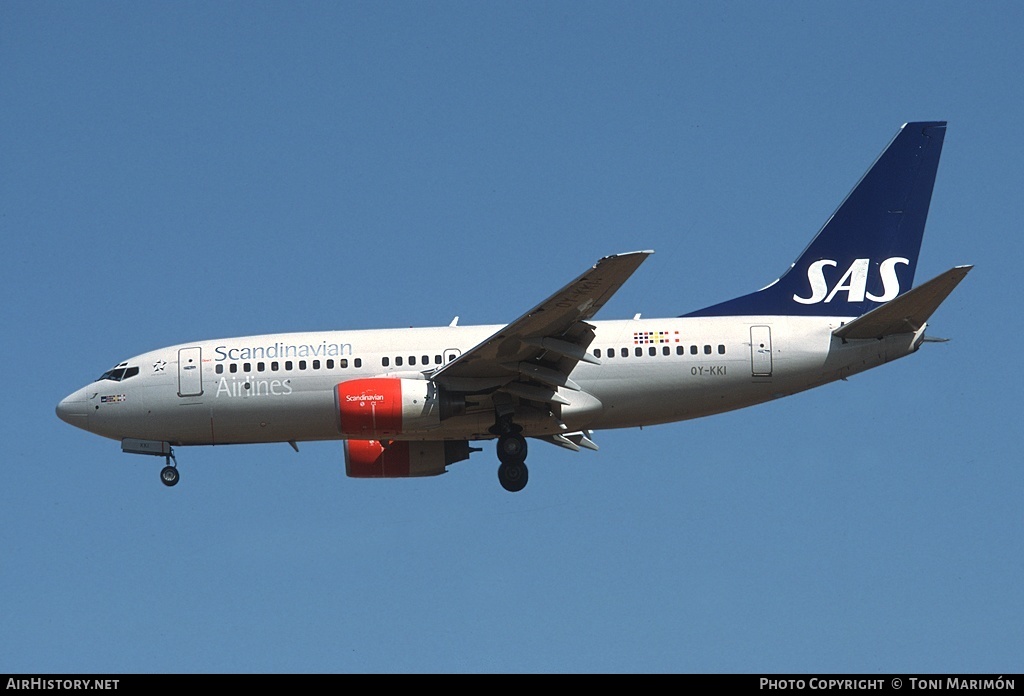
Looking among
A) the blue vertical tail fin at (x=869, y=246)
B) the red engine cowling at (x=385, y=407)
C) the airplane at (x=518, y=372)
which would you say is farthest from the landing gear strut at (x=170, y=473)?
the blue vertical tail fin at (x=869, y=246)

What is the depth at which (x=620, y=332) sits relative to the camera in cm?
3391

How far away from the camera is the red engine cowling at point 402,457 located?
118 feet

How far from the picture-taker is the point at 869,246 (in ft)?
119

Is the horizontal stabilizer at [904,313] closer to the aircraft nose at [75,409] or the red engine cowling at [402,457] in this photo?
the red engine cowling at [402,457]

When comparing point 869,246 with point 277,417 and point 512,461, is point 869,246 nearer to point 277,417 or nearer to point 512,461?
point 512,461

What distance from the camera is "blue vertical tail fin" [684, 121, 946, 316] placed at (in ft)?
116

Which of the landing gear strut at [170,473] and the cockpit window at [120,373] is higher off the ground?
the cockpit window at [120,373]

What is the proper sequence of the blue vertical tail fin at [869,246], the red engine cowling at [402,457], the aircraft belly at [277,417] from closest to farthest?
1. the aircraft belly at [277,417]
2. the blue vertical tail fin at [869,246]
3. the red engine cowling at [402,457]

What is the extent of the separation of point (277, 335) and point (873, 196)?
15671mm

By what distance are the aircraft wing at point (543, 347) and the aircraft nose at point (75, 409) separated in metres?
9.18

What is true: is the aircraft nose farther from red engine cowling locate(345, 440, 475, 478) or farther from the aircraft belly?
red engine cowling locate(345, 440, 475, 478)
